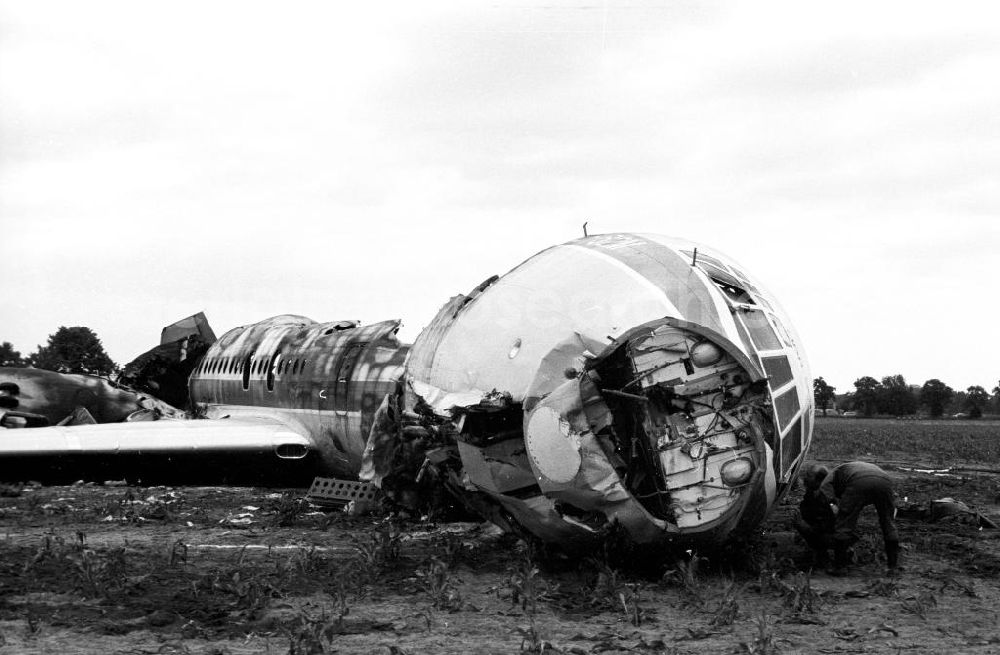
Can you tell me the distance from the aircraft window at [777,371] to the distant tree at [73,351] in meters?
38.5

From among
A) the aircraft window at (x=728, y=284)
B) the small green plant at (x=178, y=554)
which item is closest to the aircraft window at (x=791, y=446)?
the aircraft window at (x=728, y=284)

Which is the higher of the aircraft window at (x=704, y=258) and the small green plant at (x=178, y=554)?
the aircraft window at (x=704, y=258)

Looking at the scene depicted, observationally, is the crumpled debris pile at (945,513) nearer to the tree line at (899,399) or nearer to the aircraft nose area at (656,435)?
the aircraft nose area at (656,435)

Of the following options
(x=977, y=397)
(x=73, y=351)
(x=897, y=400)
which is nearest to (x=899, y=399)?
(x=897, y=400)

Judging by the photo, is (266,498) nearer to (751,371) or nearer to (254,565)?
(254,565)

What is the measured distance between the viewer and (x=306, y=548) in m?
10.1

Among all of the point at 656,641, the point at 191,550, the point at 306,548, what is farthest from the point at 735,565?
the point at 191,550

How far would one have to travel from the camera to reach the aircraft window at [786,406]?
327 inches

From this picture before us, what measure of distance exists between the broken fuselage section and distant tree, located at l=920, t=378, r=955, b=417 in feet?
292

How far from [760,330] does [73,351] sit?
4425cm

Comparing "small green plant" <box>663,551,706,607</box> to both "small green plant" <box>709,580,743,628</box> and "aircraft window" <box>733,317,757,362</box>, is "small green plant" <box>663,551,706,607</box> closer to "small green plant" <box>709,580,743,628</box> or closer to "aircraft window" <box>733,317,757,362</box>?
"small green plant" <box>709,580,743,628</box>

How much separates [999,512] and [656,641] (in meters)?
8.92

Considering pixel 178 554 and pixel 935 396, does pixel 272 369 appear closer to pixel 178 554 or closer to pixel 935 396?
pixel 178 554

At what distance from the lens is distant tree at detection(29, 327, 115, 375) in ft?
145
